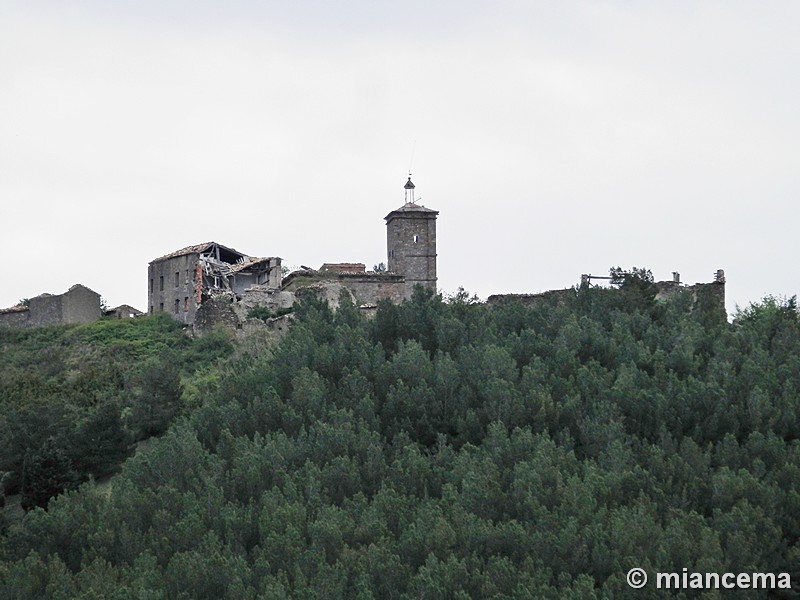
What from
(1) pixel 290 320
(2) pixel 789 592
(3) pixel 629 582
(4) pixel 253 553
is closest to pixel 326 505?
(4) pixel 253 553

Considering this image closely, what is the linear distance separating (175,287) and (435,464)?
65.8ft

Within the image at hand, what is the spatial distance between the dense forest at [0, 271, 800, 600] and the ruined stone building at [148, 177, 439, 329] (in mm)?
7403

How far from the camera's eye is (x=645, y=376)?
1872 centimetres

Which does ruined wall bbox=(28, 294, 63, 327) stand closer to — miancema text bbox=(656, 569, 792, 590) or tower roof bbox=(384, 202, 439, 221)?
tower roof bbox=(384, 202, 439, 221)

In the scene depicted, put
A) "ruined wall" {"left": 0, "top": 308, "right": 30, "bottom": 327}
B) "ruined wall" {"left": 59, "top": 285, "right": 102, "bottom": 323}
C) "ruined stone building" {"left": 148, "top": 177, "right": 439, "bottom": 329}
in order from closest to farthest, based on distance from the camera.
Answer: "ruined stone building" {"left": 148, "top": 177, "right": 439, "bottom": 329} < "ruined wall" {"left": 59, "top": 285, "right": 102, "bottom": 323} < "ruined wall" {"left": 0, "top": 308, "right": 30, "bottom": 327}

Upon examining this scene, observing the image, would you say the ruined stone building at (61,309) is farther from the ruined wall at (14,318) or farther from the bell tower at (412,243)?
the bell tower at (412,243)

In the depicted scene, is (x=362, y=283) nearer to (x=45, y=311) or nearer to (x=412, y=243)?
(x=412, y=243)

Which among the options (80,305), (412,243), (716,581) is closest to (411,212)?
(412,243)

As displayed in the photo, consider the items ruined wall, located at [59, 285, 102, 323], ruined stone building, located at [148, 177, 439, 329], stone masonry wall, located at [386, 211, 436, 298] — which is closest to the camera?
ruined stone building, located at [148, 177, 439, 329]

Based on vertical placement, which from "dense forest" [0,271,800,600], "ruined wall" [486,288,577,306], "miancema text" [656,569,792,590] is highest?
"ruined wall" [486,288,577,306]

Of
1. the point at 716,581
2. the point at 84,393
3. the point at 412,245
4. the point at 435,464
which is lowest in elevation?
the point at 716,581

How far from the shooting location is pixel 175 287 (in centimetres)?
3488

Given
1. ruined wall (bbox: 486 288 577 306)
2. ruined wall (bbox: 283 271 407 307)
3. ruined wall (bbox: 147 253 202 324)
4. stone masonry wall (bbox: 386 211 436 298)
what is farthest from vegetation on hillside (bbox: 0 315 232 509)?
ruined wall (bbox: 486 288 577 306)

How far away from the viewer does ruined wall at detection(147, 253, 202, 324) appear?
33781mm
